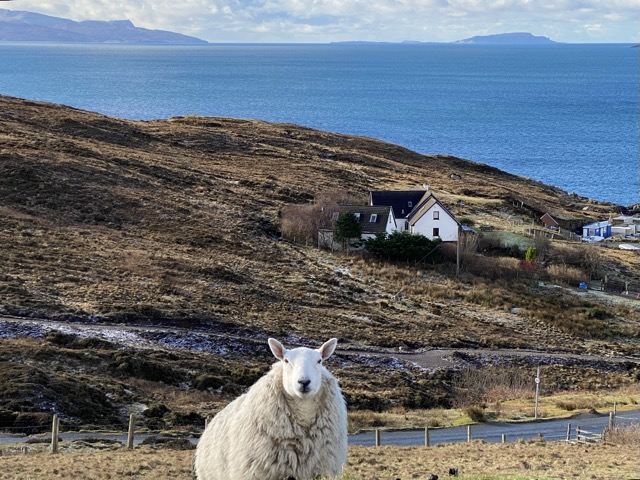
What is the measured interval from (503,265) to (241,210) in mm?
21613

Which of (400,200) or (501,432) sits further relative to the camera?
(400,200)

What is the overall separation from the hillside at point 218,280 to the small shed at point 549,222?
1476 mm

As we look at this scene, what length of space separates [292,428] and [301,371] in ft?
2.79

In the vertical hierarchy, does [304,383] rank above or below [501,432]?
above

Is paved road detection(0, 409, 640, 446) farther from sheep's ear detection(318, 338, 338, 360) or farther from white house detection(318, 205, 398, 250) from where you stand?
white house detection(318, 205, 398, 250)

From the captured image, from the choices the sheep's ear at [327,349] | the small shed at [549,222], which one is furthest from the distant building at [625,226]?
the sheep's ear at [327,349]

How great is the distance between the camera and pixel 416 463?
65.5 ft

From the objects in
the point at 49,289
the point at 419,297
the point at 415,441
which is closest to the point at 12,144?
the point at 49,289

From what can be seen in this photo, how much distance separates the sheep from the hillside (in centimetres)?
1939

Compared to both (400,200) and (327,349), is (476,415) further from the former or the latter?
(400,200)

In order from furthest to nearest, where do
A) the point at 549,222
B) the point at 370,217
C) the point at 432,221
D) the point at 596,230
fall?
the point at 549,222, the point at 596,230, the point at 370,217, the point at 432,221

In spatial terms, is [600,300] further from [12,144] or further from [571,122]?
[571,122]

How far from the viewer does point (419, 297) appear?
54438 millimetres

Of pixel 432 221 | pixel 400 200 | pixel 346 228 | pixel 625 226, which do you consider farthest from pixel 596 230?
pixel 346 228
